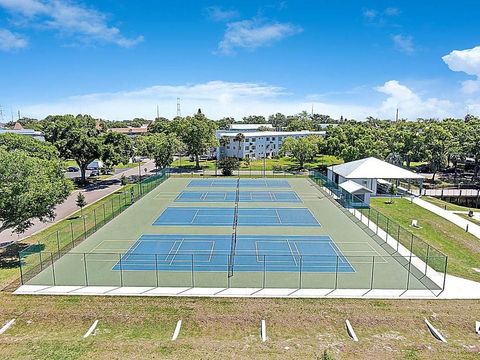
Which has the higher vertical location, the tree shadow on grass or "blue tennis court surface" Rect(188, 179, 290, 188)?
"blue tennis court surface" Rect(188, 179, 290, 188)

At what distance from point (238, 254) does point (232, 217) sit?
9.32 metres

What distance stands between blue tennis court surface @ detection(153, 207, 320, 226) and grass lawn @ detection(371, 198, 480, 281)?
728 centimetres

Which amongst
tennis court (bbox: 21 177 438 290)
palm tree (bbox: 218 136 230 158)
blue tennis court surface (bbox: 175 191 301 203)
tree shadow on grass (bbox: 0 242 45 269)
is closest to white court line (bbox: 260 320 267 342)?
tennis court (bbox: 21 177 438 290)

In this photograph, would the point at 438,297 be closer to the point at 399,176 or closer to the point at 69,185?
the point at 69,185

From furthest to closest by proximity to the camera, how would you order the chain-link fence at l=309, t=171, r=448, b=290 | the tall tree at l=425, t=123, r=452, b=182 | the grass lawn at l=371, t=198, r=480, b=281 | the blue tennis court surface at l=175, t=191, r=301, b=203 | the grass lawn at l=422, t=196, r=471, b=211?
1. the tall tree at l=425, t=123, r=452, b=182
2. the blue tennis court surface at l=175, t=191, r=301, b=203
3. the grass lawn at l=422, t=196, r=471, b=211
4. the grass lawn at l=371, t=198, r=480, b=281
5. the chain-link fence at l=309, t=171, r=448, b=290

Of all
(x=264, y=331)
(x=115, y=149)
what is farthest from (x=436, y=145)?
(x=264, y=331)

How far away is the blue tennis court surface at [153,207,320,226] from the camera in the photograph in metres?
29.0

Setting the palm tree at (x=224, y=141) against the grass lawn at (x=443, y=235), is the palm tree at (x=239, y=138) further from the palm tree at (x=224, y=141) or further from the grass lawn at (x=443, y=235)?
the grass lawn at (x=443, y=235)

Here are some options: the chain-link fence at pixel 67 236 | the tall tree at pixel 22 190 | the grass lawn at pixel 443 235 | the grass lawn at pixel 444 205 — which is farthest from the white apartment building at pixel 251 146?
the tall tree at pixel 22 190

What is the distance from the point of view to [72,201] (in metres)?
36.9

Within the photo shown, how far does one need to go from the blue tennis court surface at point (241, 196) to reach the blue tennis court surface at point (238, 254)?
12672 mm

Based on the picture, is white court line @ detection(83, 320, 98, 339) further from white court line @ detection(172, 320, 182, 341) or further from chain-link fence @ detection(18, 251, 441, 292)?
chain-link fence @ detection(18, 251, 441, 292)

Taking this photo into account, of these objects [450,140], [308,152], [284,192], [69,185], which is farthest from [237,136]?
[69,185]

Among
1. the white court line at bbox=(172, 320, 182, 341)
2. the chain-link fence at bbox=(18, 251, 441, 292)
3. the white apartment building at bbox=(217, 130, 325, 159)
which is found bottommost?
the white court line at bbox=(172, 320, 182, 341)
